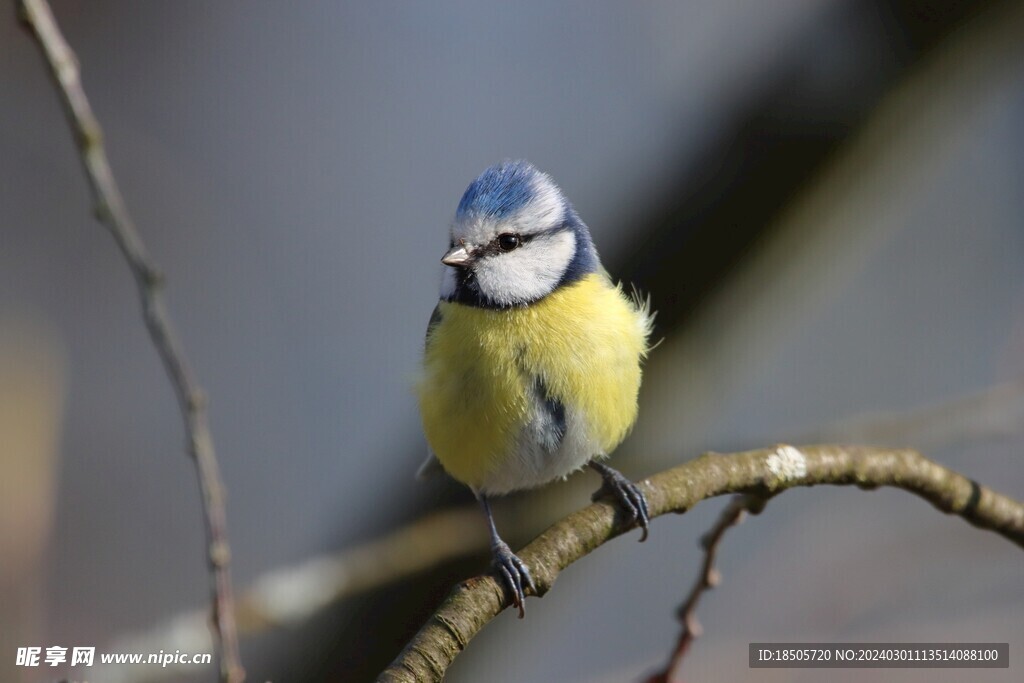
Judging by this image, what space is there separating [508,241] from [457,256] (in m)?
0.14

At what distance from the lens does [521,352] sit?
7.11 feet

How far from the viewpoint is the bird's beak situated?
217cm

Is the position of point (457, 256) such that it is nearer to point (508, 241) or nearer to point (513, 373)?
point (508, 241)

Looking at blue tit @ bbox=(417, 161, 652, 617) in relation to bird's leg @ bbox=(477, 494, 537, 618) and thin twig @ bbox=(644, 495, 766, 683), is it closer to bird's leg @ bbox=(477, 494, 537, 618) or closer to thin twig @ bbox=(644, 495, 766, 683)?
thin twig @ bbox=(644, 495, 766, 683)

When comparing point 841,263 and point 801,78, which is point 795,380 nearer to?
point 841,263

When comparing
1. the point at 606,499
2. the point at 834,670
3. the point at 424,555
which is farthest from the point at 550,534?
the point at 834,670

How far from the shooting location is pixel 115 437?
3928mm

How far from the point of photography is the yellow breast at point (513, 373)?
214cm

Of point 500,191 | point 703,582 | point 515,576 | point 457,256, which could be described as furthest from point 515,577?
point 500,191

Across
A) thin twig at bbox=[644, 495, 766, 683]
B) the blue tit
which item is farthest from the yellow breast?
thin twig at bbox=[644, 495, 766, 683]

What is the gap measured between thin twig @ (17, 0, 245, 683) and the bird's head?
1179 millimetres

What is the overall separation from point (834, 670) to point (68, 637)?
215cm

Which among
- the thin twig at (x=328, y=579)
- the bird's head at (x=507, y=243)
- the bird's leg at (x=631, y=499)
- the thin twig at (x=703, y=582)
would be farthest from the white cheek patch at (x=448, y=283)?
the thin twig at (x=703, y=582)

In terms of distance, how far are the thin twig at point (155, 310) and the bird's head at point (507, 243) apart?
1179mm
